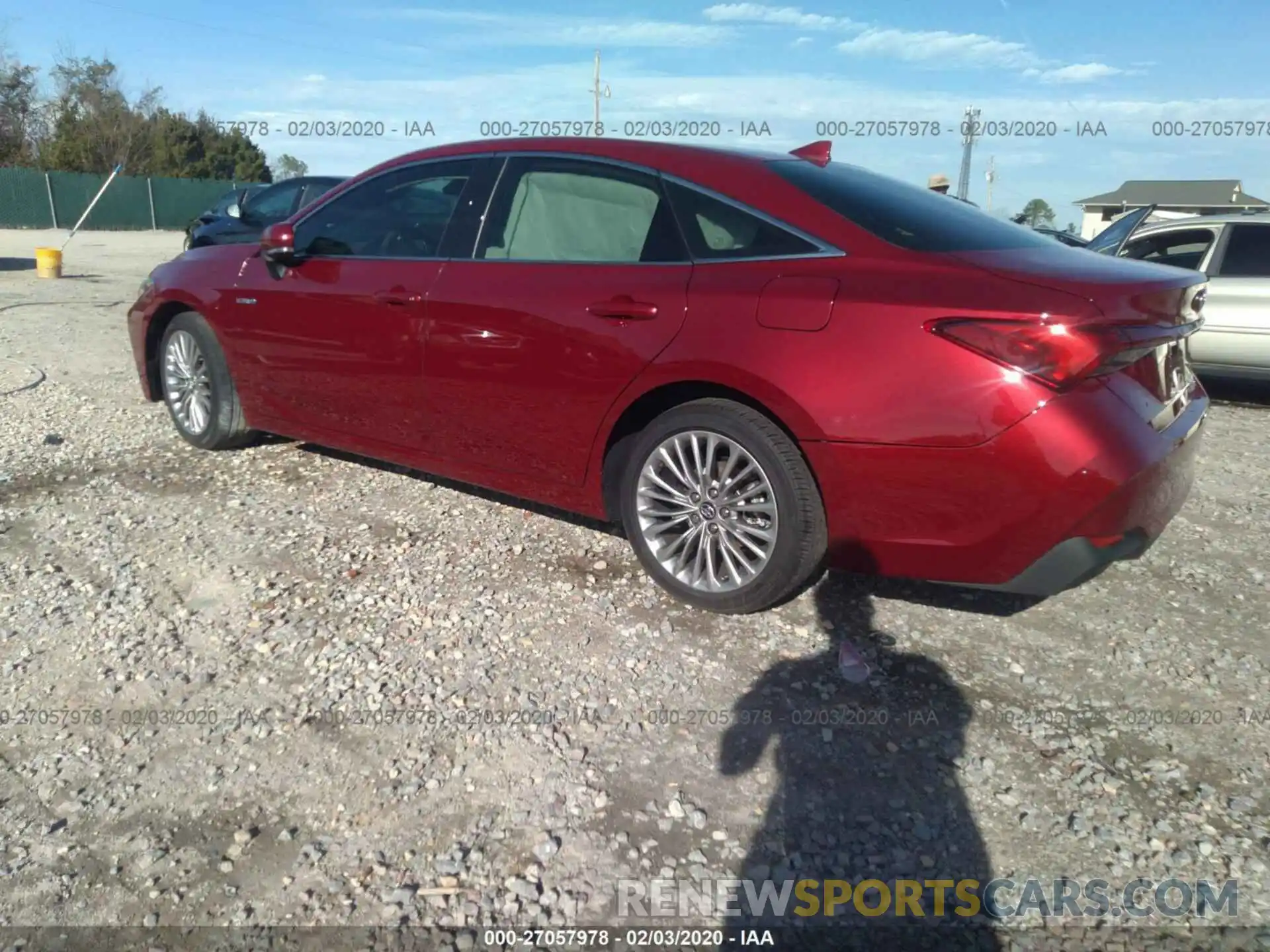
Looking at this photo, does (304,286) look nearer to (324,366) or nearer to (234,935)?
(324,366)

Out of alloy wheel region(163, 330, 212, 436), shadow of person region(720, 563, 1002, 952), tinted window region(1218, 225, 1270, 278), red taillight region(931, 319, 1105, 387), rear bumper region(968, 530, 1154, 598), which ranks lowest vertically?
shadow of person region(720, 563, 1002, 952)

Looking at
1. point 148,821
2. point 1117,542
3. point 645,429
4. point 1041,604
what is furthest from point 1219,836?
point 148,821

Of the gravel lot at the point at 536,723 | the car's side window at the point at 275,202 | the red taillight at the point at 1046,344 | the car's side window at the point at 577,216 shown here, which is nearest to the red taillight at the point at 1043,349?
the red taillight at the point at 1046,344

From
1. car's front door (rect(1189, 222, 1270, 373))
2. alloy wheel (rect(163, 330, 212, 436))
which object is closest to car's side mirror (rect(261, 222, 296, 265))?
alloy wheel (rect(163, 330, 212, 436))

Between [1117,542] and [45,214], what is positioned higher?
[45,214]

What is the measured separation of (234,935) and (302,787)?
505 mm

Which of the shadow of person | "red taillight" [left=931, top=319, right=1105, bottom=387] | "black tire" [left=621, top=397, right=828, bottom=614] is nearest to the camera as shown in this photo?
the shadow of person

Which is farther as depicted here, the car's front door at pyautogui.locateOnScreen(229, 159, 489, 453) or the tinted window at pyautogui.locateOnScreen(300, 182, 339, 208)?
the tinted window at pyautogui.locateOnScreen(300, 182, 339, 208)

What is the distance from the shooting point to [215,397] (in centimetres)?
511

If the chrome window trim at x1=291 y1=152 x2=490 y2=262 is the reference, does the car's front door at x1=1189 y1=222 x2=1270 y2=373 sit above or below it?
below

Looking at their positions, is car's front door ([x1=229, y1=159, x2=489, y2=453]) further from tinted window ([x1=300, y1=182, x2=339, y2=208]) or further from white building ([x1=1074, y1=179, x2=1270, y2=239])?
white building ([x1=1074, y1=179, x2=1270, y2=239])

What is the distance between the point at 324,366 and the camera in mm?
4488

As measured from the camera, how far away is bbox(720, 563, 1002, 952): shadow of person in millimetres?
2148

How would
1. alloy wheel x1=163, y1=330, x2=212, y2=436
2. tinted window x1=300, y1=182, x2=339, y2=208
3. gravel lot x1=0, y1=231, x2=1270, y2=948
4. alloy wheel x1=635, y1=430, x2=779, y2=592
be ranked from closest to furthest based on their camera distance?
gravel lot x1=0, y1=231, x2=1270, y2=948, alloy wheel x1=635, y1=430, x2=779, y2=592, alloy wheel x1=163, y1=330, x2=212, y2=436, tinted window x1=300, y1=182, x2=339, y2=208
